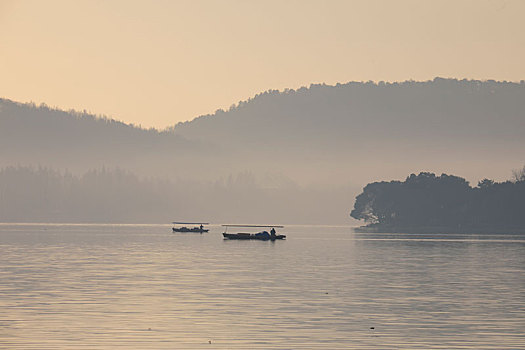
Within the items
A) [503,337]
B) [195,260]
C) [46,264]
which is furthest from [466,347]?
[195,260]

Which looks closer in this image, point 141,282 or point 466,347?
point 466,347

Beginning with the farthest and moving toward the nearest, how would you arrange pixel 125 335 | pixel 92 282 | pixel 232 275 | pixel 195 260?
pixel 195 260
pixel 232 275
pixel 92 282
pixel 125 335

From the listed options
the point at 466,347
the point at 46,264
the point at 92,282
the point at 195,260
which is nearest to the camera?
the point at 466,347

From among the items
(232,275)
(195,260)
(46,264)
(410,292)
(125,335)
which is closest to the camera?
(125,335)

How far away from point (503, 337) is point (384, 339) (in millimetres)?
6681

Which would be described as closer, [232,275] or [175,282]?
[175,282]

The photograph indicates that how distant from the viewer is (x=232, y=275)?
10956cm

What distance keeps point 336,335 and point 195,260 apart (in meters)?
89.3

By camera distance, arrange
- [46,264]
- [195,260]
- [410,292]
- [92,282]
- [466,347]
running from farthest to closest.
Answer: [195,260] → [46,264] → [92,282] → [410,292] → [466,347]

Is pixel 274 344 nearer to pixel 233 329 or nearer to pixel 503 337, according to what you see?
pixel 233 329

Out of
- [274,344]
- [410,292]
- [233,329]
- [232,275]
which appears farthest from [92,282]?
[274,344]

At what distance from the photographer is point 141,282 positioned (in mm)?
96875

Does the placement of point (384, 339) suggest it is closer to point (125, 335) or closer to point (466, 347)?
point (466, 347)

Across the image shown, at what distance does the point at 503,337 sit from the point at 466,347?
4637mm
